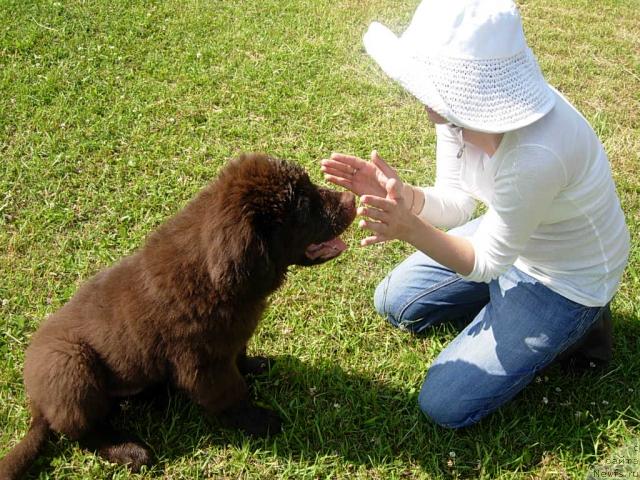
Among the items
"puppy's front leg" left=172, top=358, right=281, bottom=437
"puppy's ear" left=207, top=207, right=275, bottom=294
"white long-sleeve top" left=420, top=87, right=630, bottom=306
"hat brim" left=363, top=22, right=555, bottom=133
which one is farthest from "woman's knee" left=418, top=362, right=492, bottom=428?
"hat brim" left=363, top=22, right=555, bottom=133

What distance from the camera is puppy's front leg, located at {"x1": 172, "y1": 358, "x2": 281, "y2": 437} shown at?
245cm

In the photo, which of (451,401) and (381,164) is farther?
(451,401)

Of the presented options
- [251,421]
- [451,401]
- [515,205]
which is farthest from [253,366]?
[515,205]

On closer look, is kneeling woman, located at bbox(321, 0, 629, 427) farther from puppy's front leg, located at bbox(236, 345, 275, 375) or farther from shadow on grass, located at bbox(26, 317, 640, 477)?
puppy's front leg, located at bbox(236, 345, 275, 375)

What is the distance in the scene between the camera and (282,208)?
7.44 ft

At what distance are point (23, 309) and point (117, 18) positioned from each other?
3384mm

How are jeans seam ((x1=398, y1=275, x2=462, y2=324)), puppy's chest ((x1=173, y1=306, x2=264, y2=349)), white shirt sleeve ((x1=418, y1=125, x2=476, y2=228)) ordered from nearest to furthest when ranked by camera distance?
puppy's chest ((x1=173, y1=306, x2=264, y2=349)) < white shirt sleeve ((x1=418, y1=125, x2=476, y2=228)) < jeans seam ((x1=398, y1=275, x2=462, y2=324))

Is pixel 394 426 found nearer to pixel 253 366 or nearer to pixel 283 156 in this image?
pixel 253 366

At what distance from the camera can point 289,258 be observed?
2.35 m

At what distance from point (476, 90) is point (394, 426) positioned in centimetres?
158

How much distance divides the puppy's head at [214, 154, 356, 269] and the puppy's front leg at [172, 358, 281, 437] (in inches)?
21.2

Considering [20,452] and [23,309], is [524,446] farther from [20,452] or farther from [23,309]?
[23,309]

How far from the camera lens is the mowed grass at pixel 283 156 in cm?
267

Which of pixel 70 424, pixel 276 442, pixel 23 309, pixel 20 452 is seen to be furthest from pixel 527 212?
pixel 23 309
